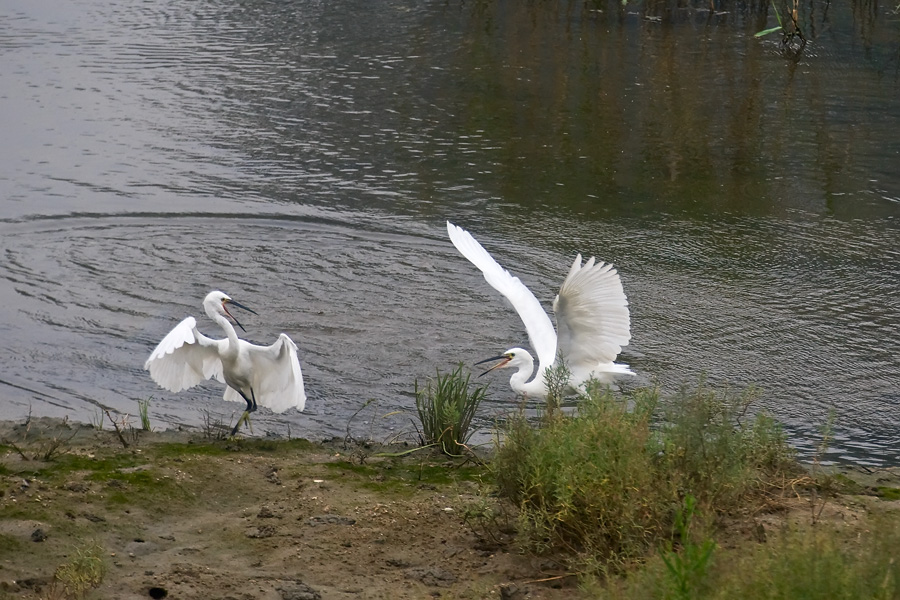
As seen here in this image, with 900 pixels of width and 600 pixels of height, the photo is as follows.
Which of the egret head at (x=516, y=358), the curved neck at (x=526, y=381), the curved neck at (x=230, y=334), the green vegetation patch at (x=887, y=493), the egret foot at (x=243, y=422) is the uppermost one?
the curved neck at (x=230, y=334)

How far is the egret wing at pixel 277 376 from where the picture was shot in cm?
657

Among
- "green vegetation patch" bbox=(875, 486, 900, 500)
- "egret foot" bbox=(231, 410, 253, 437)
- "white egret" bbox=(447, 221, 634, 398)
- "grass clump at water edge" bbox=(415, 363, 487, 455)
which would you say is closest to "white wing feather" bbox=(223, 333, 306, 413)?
"egret foot" bbox=(231, 410, 253, 437)

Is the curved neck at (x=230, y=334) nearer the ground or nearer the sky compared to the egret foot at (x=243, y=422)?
nearer the sky

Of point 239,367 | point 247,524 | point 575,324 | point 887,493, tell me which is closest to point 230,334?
point 239,367

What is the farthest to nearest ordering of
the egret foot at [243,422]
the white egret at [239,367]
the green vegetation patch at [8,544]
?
1. the white egret at [239,367]
2. the egret foot at [243,422]
3. the green vegetation patch at [8,544]

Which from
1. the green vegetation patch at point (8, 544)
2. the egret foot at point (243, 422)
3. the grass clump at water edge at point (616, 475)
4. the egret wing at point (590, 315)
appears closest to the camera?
the grass clump at water edge at point (616, 475)

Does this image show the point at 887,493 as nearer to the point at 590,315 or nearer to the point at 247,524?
the point at 590,315

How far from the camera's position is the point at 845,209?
448 inches

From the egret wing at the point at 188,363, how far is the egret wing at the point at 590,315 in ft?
7.24

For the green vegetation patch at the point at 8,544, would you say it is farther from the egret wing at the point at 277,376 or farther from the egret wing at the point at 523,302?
the egret wing at the point at 523,302

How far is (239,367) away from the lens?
22.4 ft

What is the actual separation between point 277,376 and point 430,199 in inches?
196

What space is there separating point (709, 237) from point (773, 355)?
2.86 metres

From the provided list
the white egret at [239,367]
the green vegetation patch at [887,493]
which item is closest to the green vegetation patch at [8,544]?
the white egret at [239,367]
